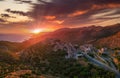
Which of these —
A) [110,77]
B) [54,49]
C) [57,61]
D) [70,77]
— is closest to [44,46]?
[54,49]

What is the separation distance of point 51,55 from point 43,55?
9.53ft

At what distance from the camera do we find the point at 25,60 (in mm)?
88125

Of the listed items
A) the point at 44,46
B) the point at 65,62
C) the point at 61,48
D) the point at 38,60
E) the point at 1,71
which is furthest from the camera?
the point at 44,46

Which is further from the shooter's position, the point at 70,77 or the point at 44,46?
the point at 44,46

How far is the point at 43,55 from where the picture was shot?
96688 mm

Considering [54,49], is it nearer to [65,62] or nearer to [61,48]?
[61,48]

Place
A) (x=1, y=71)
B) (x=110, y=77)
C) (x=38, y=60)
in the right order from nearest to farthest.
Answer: (x=110, y=77) < (x=1, y=71) < (x=38, y=60)

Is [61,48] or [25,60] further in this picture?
[61,48]

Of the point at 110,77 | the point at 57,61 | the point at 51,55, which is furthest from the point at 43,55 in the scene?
the point at 110,77

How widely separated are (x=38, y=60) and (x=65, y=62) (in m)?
12.2

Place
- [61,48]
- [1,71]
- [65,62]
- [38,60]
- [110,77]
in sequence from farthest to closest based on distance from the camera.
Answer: [61,48] < [38,60] < [65,62] < [1,71] < [110,77]

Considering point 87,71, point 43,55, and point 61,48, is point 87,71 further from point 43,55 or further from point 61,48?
point 61,48

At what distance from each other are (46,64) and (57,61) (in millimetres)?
4628

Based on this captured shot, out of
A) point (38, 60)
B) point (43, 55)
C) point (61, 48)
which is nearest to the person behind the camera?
point (38, 60)
